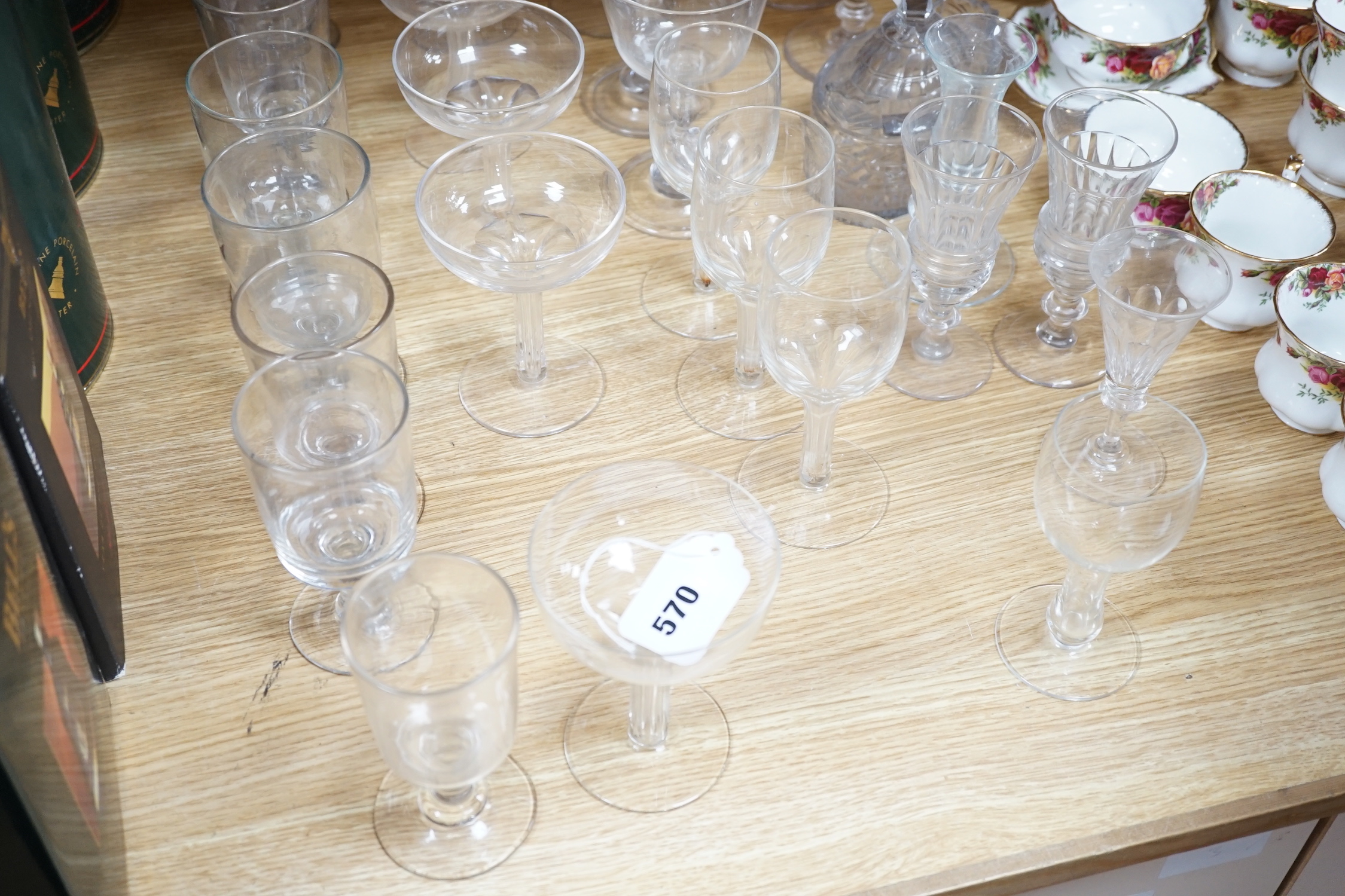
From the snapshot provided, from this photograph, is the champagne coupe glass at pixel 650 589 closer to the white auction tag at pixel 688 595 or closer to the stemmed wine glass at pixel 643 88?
the white auction tag at pixel 688 595

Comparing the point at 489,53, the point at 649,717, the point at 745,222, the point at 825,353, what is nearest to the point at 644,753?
the point at 649,717

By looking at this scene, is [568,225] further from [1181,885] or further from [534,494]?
[1181,885]

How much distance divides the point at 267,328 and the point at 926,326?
0.52 metres

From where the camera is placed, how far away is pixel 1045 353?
1.06 metres

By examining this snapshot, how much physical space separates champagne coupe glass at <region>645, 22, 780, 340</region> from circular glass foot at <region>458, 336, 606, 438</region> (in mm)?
85

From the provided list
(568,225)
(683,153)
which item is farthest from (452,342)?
(683,153)

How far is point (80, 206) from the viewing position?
1156 millimetres

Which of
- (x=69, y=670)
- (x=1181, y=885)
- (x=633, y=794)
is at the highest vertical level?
(x=69, y=670)

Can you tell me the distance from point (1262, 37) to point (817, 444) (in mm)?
703

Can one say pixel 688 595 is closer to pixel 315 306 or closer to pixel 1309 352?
pixel 315 306

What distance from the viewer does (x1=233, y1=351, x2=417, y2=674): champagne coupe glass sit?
2.43 feet

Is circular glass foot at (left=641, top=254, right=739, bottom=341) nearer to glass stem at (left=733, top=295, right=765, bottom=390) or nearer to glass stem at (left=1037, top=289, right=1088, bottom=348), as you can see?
glass stem at (left=733, top=295, right=765, bottom=390)

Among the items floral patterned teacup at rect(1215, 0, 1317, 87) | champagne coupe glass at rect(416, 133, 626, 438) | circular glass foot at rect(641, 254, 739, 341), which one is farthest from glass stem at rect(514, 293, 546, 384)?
floral patterned teacup at rect(1215, 0, 1317, 87)

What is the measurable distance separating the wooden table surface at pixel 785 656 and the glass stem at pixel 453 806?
36 mm
